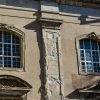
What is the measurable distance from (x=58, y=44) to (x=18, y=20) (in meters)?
2.36

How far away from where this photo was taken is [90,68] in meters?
18.1

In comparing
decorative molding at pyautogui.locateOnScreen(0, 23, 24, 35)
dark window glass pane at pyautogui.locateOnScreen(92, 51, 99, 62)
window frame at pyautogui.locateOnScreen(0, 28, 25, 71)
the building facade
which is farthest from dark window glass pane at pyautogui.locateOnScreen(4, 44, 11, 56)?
dark window glass pane at pyautogui.locateOnScreen(92, 51, 99, 62)

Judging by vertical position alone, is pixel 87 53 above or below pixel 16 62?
above

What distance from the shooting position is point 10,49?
55.9 ft

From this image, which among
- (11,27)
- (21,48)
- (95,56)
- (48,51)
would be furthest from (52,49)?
(95,56)

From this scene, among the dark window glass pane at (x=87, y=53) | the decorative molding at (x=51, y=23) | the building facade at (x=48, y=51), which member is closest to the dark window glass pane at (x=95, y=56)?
the building facade at (x=48, y=51)

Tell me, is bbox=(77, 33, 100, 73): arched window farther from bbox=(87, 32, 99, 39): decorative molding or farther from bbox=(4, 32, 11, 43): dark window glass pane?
bbox=(4, 32, 11, 43): dark window glass pane

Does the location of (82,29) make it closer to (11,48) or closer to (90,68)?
(90,68)

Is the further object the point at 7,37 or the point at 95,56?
the point at 95,56

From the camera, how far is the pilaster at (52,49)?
1662cm

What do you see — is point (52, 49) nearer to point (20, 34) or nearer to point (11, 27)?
point (20, 34)

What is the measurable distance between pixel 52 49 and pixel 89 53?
2216mm

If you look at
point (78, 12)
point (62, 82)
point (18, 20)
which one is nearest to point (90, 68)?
point (62, 82)

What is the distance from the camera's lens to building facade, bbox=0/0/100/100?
1639cm
